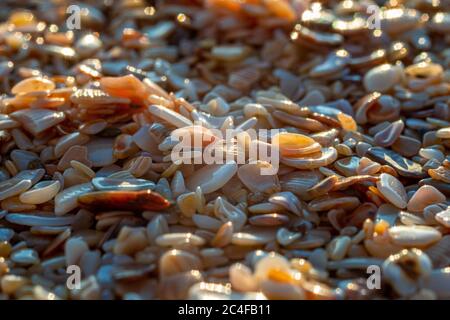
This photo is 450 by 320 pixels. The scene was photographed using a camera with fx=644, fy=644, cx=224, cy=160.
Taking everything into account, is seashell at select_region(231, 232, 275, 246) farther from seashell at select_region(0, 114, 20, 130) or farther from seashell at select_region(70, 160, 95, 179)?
seashell at select_region(0, 114, 20, 130)

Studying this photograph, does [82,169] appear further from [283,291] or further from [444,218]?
[444,218]

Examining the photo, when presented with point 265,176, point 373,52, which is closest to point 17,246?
point 265,176

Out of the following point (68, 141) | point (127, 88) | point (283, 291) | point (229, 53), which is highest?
point (229, 53)

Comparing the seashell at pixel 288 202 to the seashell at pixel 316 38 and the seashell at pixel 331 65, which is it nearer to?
the seashell at pixel 331 65

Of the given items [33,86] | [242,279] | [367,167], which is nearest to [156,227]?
[242,279]

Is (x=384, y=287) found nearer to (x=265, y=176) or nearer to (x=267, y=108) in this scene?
(x=265, y=176)

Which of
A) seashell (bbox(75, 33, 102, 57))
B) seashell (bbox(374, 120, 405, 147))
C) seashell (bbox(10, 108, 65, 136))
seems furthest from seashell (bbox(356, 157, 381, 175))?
seashell (bbox(75, 33, 102, 57))
